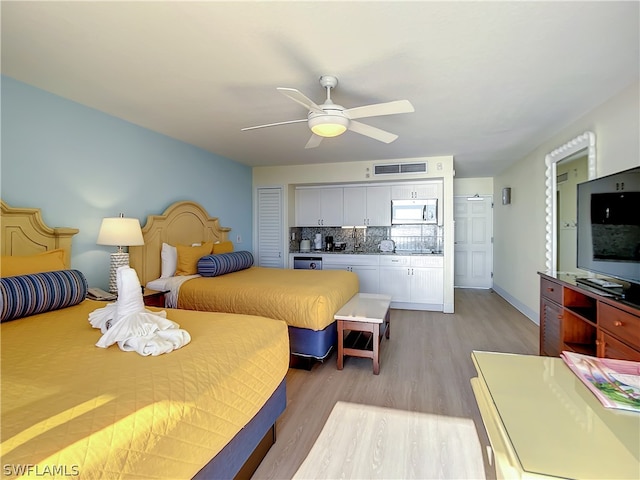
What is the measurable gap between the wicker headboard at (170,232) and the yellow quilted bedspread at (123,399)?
165cm

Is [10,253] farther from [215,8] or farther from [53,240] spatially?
[215,8]

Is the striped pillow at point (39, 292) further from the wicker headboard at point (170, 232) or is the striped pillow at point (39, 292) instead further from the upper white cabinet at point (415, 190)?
the upper white cabinet at point (415, 190)

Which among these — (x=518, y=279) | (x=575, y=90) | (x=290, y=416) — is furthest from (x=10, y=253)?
(x=518, y=279)

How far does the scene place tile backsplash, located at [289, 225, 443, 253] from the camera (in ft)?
19.1

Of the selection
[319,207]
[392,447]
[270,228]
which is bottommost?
[392,447]

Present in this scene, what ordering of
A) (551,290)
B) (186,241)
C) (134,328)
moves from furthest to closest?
(186,241), (551,290), (134,328)

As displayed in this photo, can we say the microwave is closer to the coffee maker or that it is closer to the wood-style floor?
the coffee maker

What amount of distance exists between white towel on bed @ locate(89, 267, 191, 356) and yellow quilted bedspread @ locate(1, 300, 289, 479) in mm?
46

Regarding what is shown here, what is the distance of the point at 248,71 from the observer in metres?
2.22

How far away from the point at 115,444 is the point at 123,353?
63 centimetres

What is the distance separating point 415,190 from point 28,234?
16.2 ft

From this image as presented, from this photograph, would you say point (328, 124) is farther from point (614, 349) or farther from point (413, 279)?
point (413, 279)

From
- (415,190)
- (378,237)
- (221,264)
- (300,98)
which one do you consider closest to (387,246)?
(378,237)

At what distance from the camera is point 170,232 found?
3.78 metres
